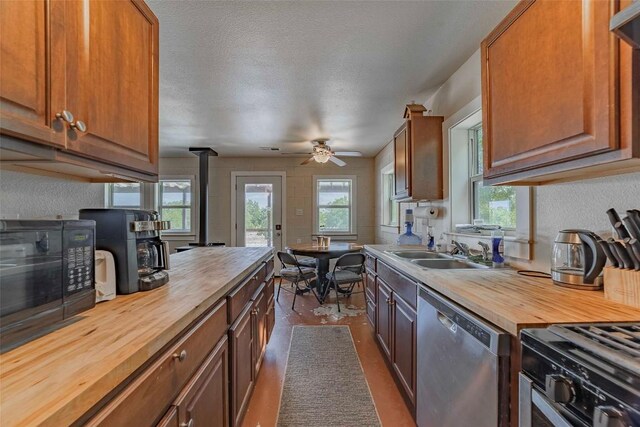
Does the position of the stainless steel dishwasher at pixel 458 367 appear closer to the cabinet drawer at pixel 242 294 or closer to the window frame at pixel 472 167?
the cabinet drawer at pixel 242 294

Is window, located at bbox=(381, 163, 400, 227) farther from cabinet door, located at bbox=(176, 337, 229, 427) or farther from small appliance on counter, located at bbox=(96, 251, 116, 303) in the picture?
small appliance on counter, located at bbox=(96, 251, 116, 303)

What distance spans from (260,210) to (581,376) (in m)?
5.42

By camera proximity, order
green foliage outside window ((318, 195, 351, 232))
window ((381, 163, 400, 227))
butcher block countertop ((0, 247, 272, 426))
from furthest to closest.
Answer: green foliage outside window ((318, 195, 351, 232)) < window ((381, 163, 400, 227)) < butcher block countertop ((0, 247, 272, 426))

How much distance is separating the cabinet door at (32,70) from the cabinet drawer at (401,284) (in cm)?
167

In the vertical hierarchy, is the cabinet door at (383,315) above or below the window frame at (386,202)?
below

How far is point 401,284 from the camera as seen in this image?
6.23ft

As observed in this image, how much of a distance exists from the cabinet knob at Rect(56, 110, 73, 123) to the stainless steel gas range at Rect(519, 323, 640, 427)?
141cm

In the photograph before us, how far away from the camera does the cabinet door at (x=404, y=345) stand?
5.41 feet

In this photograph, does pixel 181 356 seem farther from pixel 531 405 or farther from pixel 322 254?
pixel 322 254

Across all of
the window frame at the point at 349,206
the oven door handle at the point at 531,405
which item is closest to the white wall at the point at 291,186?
the window frame at the point at 349,206

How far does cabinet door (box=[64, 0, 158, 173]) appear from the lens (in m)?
0.87

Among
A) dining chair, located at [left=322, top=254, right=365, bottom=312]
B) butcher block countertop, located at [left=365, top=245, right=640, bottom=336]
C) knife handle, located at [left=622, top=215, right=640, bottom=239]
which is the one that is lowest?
dining chair, located at [left=322, top=254, right=365, bottom=312]

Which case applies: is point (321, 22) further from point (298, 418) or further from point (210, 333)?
point (298, 418)

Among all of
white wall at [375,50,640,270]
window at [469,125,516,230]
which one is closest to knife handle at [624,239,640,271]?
white wall at [375,50,640,270]
